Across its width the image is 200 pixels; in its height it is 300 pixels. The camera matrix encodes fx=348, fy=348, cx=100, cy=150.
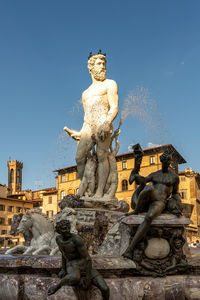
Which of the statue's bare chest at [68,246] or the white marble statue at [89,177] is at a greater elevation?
the white marble statue at [89,177]

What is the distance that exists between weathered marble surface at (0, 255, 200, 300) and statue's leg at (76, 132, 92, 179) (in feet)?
13.9

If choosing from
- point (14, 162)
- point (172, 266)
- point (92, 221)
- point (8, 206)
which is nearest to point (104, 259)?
point (172, 266)

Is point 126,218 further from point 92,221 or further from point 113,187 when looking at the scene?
point 113,187

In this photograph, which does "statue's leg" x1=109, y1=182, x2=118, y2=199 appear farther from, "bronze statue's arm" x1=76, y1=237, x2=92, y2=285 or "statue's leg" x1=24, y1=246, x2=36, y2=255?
"bronze statue's arm" x1=76, y1=237, x2=92, y2=285

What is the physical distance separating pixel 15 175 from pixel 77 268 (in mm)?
123374

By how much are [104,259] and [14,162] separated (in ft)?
410

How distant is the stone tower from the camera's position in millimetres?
122750

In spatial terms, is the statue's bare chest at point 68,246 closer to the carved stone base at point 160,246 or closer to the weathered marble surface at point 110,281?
the weathered marble surface at point 110,281

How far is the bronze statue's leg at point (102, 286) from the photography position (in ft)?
12.5

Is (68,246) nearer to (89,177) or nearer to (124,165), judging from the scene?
(89,177)

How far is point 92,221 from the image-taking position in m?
7.19

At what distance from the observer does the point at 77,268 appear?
376 cm

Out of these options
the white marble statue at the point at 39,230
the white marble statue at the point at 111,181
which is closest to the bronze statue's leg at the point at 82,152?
the white marble statue at the point at 111,181

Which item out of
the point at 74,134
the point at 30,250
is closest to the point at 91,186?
the point at 74,134
